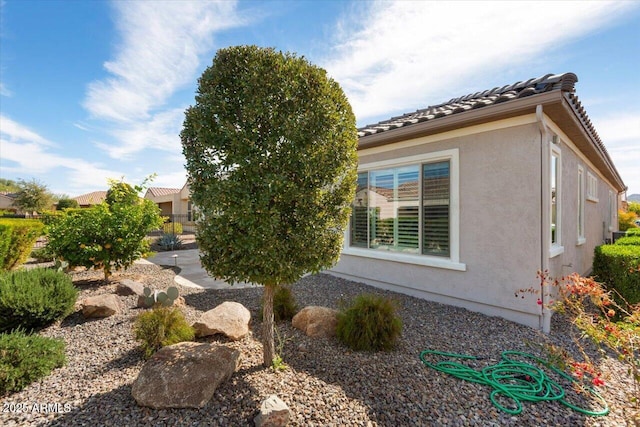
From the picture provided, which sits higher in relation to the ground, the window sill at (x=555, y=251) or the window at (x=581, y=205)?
the window at (x=581, y=205)

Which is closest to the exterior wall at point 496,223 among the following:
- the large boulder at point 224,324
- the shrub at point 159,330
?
the large boulder at point 224,324

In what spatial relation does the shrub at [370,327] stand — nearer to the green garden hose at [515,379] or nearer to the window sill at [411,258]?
the green garden hose at [515,379]

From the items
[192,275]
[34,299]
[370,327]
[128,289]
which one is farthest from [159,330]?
[192,275]

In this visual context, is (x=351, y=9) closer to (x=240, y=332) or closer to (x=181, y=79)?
(x=181, y=79)

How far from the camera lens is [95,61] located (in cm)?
755

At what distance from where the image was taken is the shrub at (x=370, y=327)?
3.82 meters

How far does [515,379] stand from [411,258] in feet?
10.6

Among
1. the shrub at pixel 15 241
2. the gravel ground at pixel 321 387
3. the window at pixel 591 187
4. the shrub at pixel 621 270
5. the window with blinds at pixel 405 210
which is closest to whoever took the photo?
the gravel ground at pixel 321 387

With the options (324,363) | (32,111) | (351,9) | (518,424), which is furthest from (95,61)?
(518,424)

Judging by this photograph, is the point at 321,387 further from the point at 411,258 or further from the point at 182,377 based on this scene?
the point at 411,258

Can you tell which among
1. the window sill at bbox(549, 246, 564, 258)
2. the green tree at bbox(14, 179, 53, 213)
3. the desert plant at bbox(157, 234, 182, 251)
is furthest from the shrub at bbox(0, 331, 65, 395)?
the green tree at bbox(14, 179, 53, 213)

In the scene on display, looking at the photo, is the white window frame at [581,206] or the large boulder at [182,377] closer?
the large boulder at [182,377]

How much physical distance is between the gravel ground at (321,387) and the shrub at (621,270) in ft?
6.08

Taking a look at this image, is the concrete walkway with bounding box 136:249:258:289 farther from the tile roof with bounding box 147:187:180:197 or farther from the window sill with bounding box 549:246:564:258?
the tile roof with bounding box 147:187:180:197
